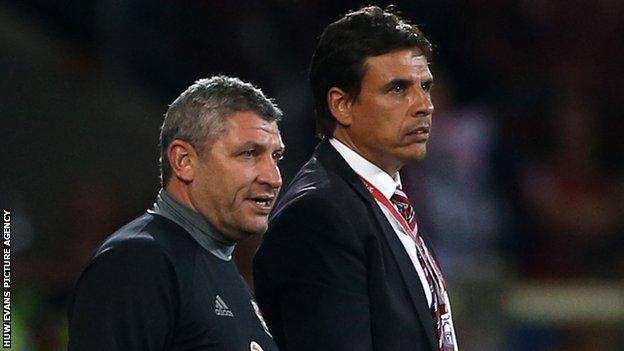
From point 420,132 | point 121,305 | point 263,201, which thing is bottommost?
point 121,305

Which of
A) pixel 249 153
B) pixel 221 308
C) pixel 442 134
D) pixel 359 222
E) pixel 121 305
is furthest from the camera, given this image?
pixel 442 134

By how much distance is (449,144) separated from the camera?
16.3ft

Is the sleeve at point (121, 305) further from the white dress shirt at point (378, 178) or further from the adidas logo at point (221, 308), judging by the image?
the white dress shirt at point (378, 178)

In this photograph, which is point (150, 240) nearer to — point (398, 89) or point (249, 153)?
point (249, 153)

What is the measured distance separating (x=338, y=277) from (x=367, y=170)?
0.28m

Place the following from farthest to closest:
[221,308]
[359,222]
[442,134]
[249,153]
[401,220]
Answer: [442,134], [401,220], [359,222], [249,153], [221,308]

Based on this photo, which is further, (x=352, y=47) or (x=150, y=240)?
(x=352, y=47)

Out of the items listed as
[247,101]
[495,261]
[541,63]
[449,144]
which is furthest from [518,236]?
[247,101]

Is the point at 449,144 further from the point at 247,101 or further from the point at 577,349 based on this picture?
the point at 247,101

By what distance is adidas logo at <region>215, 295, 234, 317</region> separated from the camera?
178 centimetres

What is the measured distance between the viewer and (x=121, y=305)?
163cm

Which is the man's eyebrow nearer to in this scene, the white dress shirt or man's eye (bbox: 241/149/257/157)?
the white dress shirt

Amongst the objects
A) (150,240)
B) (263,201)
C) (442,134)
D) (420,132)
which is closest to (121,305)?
(150,240)

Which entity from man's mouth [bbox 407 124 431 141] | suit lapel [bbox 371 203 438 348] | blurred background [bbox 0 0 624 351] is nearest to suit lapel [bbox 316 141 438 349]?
suit lapel [bbox 371 203 438 348]
